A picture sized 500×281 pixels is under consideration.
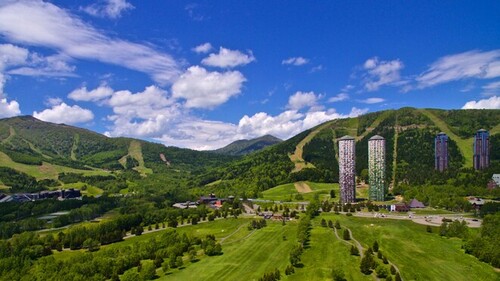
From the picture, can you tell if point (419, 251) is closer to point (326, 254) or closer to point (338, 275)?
point (326, 254)

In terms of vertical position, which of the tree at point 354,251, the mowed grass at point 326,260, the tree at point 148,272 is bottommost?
the tree at point 148,272

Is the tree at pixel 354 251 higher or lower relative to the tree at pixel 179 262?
higher

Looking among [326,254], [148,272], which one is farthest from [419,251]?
[148,272]

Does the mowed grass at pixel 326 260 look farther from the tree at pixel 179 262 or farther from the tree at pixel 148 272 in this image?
the tree at pixel 148 272

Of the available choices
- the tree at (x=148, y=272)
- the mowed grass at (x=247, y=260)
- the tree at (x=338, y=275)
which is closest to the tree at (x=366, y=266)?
the tree at (x=338, y=275)

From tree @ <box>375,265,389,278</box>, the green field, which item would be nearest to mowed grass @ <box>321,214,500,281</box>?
the green field

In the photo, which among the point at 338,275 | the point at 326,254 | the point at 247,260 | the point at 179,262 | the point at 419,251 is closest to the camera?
the point at 338,275

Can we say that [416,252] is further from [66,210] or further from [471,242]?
[66,210]
